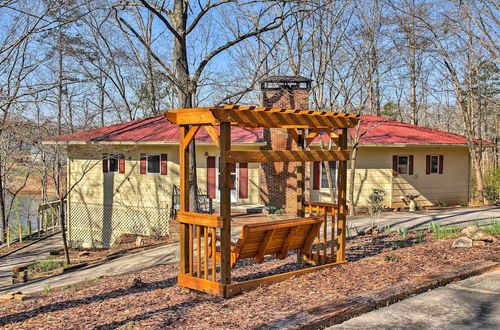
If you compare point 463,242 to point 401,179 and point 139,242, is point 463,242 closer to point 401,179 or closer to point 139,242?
point 139,242

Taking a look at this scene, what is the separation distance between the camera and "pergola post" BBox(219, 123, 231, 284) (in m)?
6.17

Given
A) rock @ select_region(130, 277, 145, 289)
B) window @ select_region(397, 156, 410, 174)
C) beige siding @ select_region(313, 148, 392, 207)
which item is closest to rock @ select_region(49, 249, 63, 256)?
rock @ select_region(130, 277, 145, 289)

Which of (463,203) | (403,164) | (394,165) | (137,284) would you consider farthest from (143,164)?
(463,203)

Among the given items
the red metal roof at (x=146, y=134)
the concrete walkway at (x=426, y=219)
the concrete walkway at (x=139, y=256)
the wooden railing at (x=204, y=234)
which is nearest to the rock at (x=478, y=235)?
the concrete walkway at (x=139, y=256)

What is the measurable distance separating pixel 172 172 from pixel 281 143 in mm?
3988

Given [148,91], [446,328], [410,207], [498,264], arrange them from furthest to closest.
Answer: [148,91], [410,207], [498,264], [446,328]

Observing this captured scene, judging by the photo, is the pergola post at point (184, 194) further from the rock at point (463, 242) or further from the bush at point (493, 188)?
the bush at point (493, 188)

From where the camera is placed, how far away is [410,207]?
18438 mm

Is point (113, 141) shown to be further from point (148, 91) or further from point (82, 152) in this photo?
point (148, 91)

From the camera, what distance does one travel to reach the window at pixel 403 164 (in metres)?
19.1

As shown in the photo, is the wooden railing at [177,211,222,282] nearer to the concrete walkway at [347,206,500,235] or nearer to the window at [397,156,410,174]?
the concrete walkway at [347,206,500,235]

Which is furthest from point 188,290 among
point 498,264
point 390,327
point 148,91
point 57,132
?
point 148,91

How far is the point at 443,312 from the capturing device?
5258mm

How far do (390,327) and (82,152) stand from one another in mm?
14937
